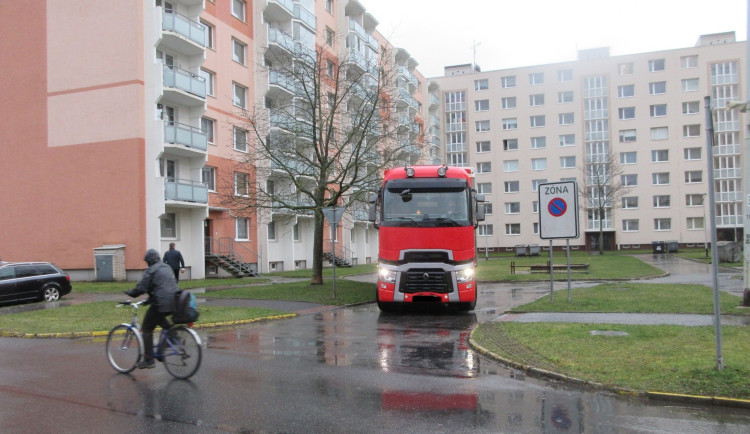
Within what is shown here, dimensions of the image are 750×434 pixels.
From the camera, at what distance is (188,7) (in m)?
30.6

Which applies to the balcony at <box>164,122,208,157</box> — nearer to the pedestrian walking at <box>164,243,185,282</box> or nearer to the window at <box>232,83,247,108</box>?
the window at <box>232,83,247,108</box>

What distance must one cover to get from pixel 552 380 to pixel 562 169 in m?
67.1

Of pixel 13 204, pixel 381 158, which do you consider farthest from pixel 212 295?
pixel 13 204

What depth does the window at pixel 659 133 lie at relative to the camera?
67.0 metres

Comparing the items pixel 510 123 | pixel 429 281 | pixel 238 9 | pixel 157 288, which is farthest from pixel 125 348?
pixel 510 123

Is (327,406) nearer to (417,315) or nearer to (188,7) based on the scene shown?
(417,315)

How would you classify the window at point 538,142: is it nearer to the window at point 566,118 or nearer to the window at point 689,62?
the window at point 566,118

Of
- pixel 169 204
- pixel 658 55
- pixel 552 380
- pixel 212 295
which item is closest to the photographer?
pixel 552 380

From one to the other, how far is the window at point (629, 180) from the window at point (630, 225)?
4173mm

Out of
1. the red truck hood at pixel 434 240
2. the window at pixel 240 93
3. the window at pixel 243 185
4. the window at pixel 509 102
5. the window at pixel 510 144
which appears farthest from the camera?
the window at pixel 509 102

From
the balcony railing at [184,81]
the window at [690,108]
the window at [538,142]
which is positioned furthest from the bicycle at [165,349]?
the window at [690,108]

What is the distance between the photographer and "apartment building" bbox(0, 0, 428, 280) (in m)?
26.8

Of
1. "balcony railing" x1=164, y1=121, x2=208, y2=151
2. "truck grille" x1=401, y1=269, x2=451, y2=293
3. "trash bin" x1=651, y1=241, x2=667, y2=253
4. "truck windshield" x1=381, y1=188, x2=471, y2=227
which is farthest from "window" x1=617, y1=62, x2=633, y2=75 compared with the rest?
"truck grille" x1=401, y1=269, x2=451, y2=293

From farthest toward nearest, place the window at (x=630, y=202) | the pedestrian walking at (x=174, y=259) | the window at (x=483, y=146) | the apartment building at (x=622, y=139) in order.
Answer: the window at (x=483, y=146) → the window at (x=630, y=202) → the apartment building at (x=622, y=139) → the pedestrian walking at (x=174, y=259)
